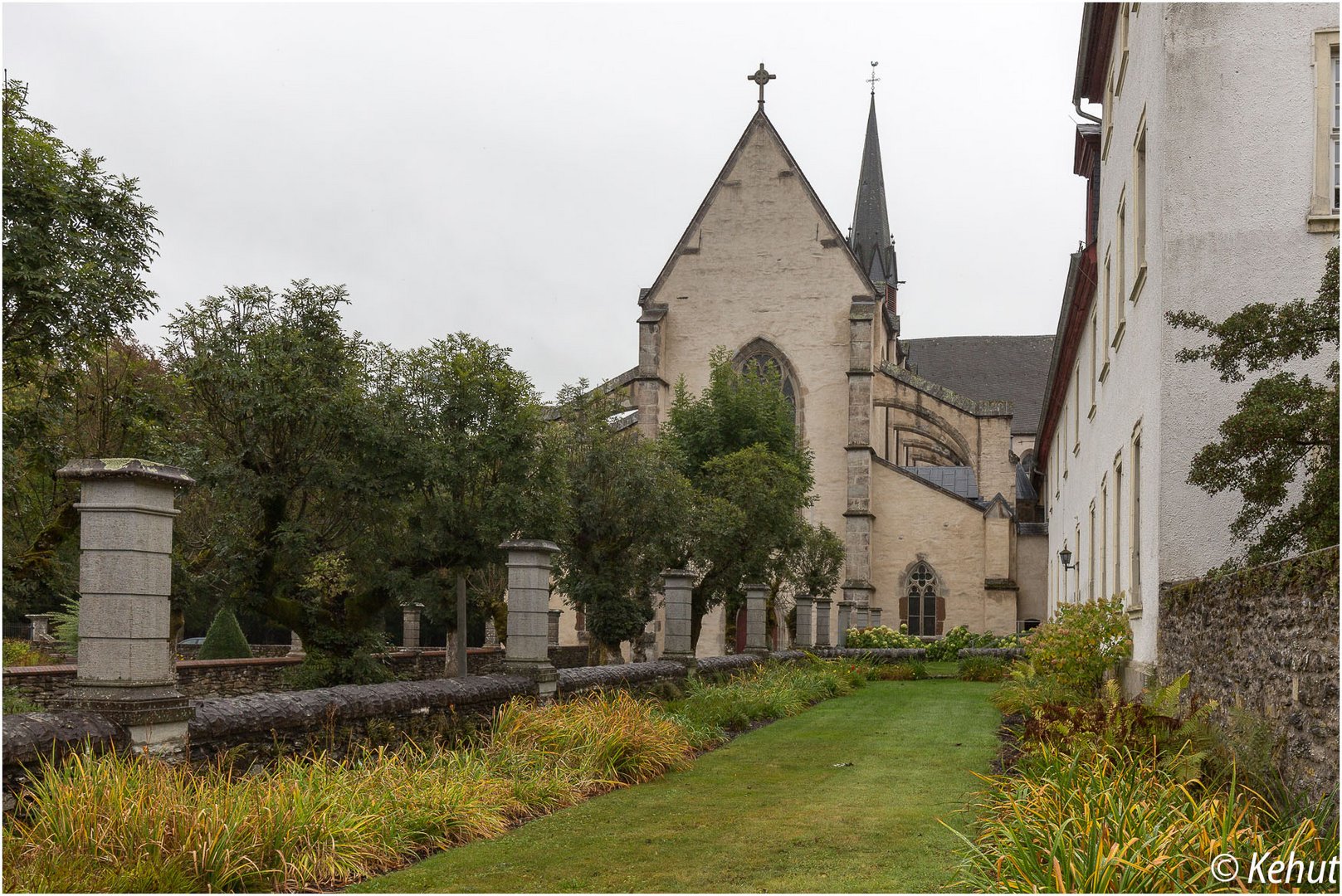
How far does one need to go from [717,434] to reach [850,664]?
7.77m

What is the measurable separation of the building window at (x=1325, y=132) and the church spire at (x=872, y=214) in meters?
58.5

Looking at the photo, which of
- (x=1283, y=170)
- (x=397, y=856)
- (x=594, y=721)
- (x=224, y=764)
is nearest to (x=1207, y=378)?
(x=1283, y=170)

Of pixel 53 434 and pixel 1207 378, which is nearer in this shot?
pixel 1207 378

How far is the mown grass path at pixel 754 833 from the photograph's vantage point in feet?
23.5

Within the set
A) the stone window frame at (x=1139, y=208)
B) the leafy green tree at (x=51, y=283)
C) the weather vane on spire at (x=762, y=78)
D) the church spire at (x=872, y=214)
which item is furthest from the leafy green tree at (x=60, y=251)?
the church spire at (x=872, y=214)

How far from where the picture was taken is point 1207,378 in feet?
37.0

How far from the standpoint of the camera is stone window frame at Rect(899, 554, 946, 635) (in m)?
43.1

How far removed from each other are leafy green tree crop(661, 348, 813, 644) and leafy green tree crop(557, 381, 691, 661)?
110 centimetres

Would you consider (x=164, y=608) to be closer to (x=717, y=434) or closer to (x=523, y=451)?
(x=523, y=451)

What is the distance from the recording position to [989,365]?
6575cm

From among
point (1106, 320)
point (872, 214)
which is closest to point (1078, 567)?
point (1106, 320)

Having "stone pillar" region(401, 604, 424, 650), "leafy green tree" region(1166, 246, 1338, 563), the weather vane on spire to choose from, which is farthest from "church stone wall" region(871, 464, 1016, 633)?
"leafy green tree" region(1166, 246, 1338, 563)

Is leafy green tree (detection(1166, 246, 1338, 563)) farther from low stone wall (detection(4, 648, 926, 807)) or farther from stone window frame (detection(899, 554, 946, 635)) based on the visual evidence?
stone window frame (detection(899, 554, 946, 635))

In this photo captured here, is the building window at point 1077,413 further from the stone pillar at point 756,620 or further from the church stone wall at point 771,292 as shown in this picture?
the church stone wall at point 771,292
